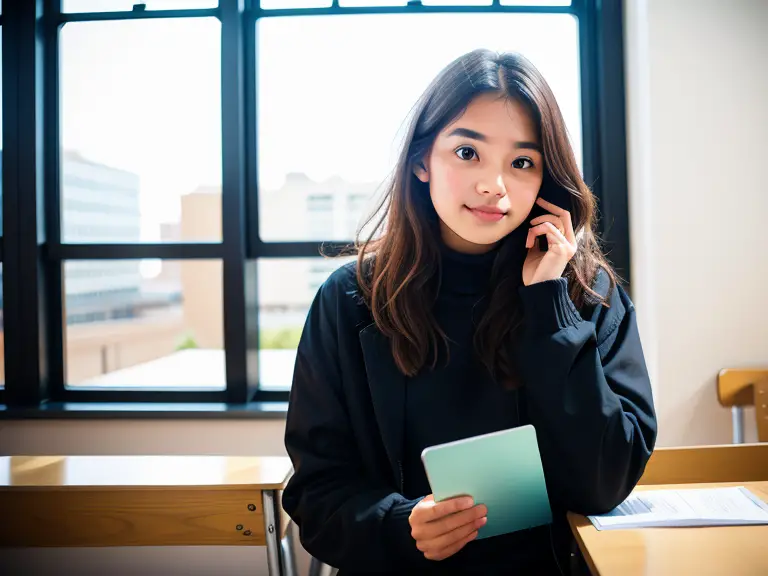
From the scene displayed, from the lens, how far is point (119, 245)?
2.29 meters

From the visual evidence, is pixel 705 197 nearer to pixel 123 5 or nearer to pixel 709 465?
pixel 709 465

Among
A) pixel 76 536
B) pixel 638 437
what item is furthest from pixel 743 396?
pixel 76 536

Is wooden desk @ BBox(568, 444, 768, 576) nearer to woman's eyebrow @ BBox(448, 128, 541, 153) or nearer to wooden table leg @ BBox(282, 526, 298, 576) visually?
woman's eyebrow @ BBox(448, 128, 541, 153)

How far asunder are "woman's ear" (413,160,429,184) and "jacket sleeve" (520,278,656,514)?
29 centimetres

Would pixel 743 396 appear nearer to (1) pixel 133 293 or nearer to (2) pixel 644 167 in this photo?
(2) pixel 644 167

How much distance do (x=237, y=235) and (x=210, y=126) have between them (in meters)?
0.47

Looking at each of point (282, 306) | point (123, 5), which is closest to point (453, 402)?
point (282, 306)

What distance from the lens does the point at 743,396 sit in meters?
1.84

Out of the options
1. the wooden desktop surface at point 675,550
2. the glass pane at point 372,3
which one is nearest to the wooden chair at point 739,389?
the wooden desktop surface at point 675,550

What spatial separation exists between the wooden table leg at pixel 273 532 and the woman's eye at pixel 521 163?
104 cm

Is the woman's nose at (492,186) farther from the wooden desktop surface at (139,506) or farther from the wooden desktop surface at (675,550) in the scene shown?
the wooden desktop surface at (139,506)

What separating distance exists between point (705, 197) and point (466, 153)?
127cm

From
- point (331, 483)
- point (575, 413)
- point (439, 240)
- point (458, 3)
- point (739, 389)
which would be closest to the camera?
point (575, 413)

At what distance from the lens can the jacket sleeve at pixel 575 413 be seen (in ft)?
Answer: 3.09
